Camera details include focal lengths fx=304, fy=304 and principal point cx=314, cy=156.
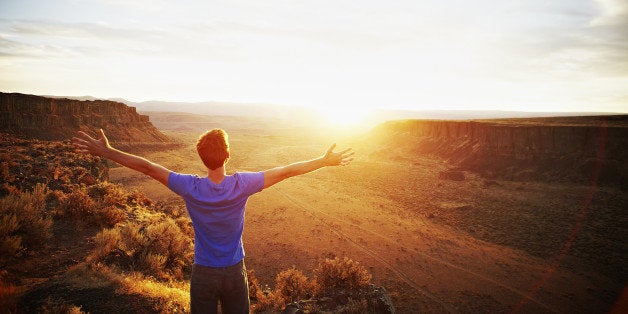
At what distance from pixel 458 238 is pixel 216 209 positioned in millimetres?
14993

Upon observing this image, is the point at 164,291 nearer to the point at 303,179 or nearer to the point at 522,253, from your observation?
the point at 522,253

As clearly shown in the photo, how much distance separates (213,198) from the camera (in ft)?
8.21

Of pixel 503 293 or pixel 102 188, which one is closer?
pixel 503 293

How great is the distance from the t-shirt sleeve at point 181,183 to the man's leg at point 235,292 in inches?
30.4

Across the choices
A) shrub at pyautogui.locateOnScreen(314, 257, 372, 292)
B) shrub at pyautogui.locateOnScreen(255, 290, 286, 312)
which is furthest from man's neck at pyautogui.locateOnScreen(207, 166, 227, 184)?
shrub at pyautogui.locateOnScreen(255, 290, 286, 312)

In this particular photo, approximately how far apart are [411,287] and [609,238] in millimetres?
11087

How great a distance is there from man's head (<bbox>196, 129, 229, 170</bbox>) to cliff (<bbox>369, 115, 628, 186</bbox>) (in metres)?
28.8

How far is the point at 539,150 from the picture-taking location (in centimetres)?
2733

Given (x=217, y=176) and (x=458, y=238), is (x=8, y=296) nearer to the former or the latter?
(x=217, y=176)

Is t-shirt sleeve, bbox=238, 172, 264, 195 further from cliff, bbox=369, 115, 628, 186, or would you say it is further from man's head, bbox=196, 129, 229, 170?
cliff, bbox=369, 115, 628, 186

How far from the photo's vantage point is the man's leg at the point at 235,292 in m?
2.63

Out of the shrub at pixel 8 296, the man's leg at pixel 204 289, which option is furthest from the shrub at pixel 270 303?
the man's leg at pixel 204 289

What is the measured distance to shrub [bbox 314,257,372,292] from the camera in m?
7.71

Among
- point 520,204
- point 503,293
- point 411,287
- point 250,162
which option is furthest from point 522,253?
point 250,162
